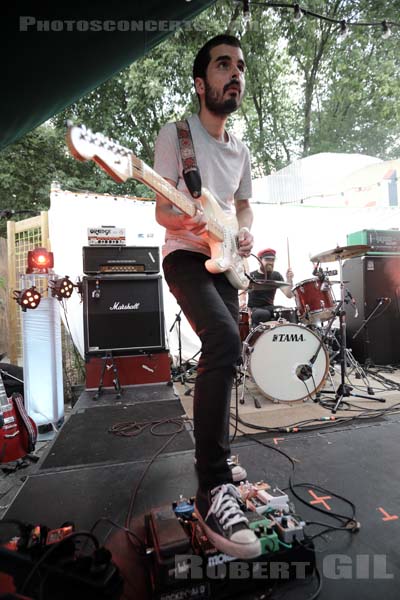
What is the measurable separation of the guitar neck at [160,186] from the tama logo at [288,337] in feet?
7.29

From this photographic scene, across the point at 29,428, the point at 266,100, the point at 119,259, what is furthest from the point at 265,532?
the point at 266,100

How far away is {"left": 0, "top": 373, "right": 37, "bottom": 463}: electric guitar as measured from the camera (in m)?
2.34

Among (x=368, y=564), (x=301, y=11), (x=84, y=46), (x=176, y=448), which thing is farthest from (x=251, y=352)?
(x=301, y=11)

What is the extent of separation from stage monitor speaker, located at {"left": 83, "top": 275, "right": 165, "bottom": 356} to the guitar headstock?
2915 mm

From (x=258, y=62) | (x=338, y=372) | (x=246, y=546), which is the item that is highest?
(x=258, y=62)

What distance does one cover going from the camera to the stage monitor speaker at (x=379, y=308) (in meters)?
5.06

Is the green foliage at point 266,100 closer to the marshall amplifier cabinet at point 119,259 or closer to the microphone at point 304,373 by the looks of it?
the marshall amplifier cabinet at point 119,259

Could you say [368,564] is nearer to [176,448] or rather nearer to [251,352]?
[176,448]

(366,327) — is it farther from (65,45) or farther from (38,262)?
(65,45)

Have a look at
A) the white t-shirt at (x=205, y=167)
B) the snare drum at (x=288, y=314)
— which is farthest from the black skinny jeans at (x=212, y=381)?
the snare drum at (x=288, y=314)

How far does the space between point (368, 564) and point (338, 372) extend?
3.96 meters

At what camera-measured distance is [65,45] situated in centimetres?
142

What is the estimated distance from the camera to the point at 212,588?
1031mm

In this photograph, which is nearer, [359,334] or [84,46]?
[84,46]
